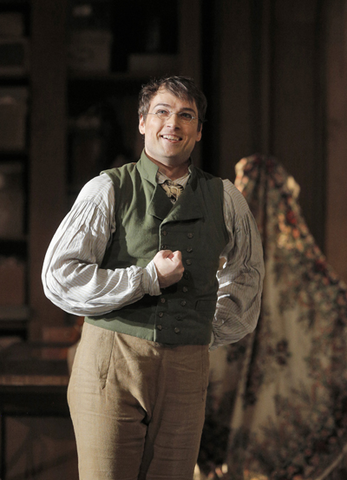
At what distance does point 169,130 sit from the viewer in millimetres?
1099

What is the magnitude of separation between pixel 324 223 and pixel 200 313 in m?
1.53

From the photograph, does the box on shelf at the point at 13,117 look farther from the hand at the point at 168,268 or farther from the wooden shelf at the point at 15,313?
the hand at the point at 168,268

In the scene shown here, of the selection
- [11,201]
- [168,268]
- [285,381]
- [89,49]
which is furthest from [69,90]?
[168,268]

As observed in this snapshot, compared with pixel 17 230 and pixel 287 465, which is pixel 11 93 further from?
pixel 287 465

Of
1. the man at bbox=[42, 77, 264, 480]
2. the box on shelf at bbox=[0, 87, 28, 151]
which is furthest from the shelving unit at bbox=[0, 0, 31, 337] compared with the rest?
the man at bbox=[42, 77, 264, 480]

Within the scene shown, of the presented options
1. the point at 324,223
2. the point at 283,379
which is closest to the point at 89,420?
the point at 283,379

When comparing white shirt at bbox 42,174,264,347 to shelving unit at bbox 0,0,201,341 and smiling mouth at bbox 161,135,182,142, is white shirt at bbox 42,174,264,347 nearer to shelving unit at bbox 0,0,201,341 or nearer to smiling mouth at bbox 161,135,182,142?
smiling mouth at bbox 161,135,182,142

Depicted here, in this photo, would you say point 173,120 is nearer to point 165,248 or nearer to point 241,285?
point 165,248

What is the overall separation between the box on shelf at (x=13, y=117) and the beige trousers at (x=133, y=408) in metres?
1.72

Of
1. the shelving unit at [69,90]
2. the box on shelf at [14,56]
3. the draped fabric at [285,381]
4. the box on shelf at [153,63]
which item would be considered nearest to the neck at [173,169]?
the draped fabric at [285,381]

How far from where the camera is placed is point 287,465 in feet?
6.73

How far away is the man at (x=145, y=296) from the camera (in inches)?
40.9

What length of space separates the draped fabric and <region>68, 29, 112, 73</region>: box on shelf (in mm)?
1121

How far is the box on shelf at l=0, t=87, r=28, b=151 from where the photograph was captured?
2.56 meters
